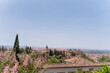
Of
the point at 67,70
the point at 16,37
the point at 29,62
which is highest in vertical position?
the point at 16,37

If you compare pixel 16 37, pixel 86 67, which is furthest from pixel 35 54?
pixel 16 37

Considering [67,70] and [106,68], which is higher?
[106,68]

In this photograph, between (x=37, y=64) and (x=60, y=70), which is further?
(x=60, y=70)

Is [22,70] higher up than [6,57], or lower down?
lower down

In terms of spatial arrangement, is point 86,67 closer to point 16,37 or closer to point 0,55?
point 0,55

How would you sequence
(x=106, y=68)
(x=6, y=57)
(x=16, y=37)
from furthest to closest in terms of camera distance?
(x=16, y=37) < (x=6, y=57) < (x=106, y=68)

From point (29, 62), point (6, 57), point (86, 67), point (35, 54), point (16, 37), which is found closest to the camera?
point (6, 57)

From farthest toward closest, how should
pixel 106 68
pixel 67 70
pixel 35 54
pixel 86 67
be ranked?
pixel 86 67 → pixel 67 70 → pixel 35 54 → pixel 106 68

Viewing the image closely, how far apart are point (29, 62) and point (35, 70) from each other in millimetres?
341

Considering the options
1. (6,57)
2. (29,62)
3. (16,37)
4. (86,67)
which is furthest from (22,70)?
(16,37)

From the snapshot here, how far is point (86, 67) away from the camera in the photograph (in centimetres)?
982

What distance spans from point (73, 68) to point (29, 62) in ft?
21.7

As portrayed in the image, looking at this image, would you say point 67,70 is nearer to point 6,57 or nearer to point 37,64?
point 37,64

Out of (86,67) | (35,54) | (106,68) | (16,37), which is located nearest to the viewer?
(106,68)
